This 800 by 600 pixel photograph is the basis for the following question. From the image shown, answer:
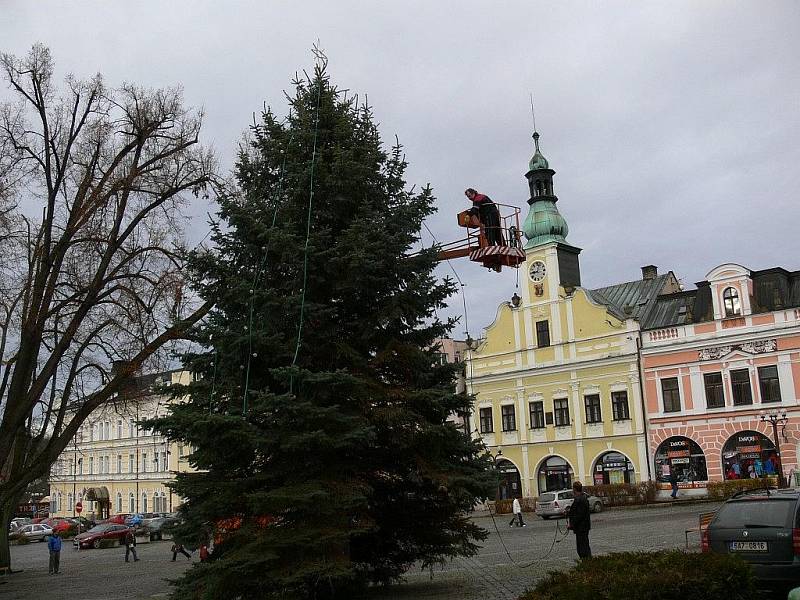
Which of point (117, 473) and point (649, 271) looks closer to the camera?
point (649, 271)

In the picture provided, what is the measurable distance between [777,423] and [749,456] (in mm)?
2546

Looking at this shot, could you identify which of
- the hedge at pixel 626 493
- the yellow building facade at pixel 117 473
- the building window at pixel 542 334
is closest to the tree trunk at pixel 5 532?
the hedge at pixel 626 493

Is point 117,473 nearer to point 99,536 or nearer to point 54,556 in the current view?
point 99,536

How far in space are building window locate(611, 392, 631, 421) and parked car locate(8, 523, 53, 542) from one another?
125 ft

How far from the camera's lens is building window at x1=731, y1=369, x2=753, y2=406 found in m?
41.9

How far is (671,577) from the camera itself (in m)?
8.48

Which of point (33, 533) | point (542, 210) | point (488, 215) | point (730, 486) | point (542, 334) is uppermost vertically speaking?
point (542, 210)

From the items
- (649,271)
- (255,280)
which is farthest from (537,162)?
(255,280)

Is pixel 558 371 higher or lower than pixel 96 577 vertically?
higher

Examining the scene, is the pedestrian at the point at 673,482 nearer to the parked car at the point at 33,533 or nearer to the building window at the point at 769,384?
the building window at the point at 769,384

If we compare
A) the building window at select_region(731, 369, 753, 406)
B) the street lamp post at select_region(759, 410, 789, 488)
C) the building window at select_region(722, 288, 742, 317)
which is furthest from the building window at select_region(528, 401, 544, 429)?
the street lamp post at select_region(759, 410, 789, 488)

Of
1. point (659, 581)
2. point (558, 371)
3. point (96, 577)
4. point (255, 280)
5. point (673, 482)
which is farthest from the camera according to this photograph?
point (558, 371)

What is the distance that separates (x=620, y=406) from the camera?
46625mm

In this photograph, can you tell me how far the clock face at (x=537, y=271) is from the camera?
50809mm
